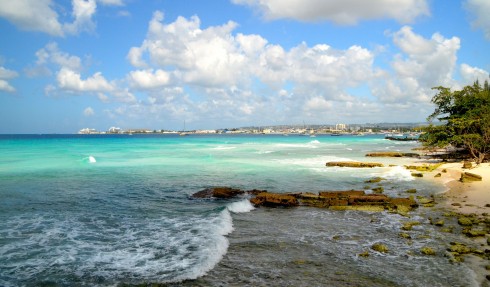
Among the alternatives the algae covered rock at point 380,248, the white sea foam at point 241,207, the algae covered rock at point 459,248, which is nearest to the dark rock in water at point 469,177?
the algae covered rock at point 459,248

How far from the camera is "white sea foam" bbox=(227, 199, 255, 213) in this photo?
1837cm

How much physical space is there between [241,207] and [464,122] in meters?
29.0

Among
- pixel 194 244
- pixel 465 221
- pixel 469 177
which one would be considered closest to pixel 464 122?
pixel 469 177

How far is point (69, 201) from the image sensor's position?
2039 cm

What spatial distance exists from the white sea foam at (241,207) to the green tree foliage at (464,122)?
26.8 meters

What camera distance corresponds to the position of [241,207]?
61.8 feet

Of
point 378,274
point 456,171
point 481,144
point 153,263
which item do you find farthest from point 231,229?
point 481,144

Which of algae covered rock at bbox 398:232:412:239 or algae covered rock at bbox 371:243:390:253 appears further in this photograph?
algae covered rock at bbox 398:232:412:239

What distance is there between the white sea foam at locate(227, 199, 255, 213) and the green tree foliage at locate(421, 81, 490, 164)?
2684cm

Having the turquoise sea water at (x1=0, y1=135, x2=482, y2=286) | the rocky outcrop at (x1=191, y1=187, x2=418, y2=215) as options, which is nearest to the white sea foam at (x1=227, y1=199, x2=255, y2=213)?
the turquoise sea water at (x1=0, y1=135, x2=482, y2=286)

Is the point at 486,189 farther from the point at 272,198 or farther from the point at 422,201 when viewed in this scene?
the point at 272,198

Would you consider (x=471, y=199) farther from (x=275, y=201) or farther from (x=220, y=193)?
(x=220, y=193)

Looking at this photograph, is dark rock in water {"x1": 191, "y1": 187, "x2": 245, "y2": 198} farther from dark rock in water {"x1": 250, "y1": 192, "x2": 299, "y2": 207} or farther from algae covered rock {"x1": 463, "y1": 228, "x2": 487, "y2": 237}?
algae covered rock {"x1": 463, "y1": 228, "x2": 487, "y2": 237}

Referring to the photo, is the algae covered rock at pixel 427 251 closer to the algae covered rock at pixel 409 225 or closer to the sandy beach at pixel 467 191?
the algae covered rock at pixel 409 225
